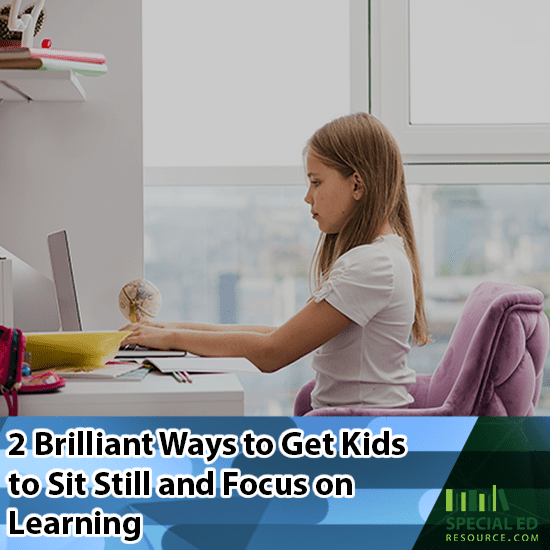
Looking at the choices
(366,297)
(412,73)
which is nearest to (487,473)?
(366,297)

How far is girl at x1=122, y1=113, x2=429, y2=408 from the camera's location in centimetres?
113

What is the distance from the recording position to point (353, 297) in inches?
44.1

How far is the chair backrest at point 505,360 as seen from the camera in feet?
3.64

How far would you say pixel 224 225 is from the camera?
87.5 inches

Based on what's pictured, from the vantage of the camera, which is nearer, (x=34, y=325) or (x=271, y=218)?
(x=34, y=325)

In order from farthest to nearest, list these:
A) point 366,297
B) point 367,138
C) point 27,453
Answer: point 367,138, point 366,297, point 27,453

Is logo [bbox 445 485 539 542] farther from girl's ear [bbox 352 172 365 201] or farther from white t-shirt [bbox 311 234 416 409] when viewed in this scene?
girl's ear [bbox 352 172 365 201]

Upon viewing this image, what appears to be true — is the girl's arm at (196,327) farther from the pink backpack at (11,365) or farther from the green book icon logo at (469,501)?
the green book icon logo at (469,501)

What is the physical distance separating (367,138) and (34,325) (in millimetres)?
867

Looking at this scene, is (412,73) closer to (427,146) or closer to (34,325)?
(427,146)

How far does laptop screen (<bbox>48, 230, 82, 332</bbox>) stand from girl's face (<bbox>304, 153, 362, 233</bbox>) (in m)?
0.56

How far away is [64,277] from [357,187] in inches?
26.9

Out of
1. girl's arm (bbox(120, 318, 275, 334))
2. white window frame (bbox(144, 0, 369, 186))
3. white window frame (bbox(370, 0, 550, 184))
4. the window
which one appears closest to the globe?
girl's arm (bbox(120, 318, 275, 334))

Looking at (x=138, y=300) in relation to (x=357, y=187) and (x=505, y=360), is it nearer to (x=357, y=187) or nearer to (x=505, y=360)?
(x=357, y=187)
